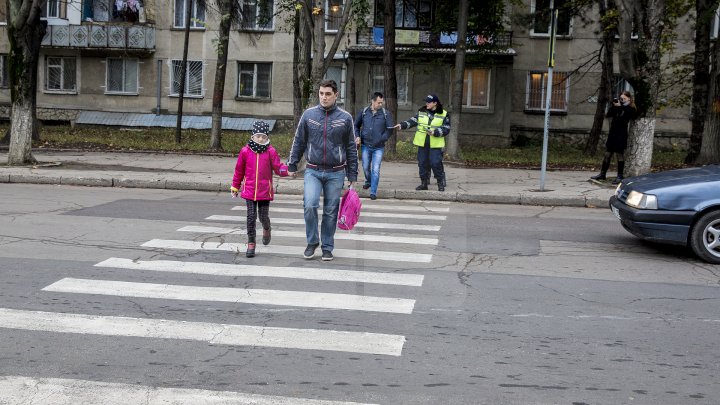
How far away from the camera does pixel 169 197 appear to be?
50.0 feet

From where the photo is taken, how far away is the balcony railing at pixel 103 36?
3669cm

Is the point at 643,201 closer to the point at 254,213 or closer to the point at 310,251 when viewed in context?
the point at 310,251

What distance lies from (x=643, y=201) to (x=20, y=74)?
46.6 feet

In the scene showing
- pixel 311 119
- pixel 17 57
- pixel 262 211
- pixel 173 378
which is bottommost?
pixel 173 378

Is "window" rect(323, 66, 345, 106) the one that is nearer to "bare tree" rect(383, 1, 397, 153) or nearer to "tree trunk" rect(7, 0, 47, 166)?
"bare tree" rect(383, 1, 397, 153)

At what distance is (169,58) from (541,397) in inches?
1375

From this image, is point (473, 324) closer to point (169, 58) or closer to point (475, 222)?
point (475, 222)

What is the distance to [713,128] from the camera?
76.2 feet

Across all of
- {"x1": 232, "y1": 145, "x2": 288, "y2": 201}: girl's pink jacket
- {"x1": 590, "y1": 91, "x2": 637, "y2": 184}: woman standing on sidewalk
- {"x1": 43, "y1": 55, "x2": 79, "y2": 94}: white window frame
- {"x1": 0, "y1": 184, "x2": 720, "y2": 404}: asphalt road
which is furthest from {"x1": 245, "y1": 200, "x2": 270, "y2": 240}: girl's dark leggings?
{"x1": 43, "y1": 55, "x2": 79, "y2": 94}: white window frame

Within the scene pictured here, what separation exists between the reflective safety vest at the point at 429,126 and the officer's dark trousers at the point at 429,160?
0.32ft

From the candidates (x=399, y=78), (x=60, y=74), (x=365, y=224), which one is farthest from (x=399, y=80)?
(x=365, y=224)

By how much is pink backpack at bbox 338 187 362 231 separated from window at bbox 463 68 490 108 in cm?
2655

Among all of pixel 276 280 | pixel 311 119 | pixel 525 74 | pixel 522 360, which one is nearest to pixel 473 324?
pixel 522 360

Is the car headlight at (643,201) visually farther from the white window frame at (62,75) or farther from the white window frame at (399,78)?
the white window frame at (62,75)
